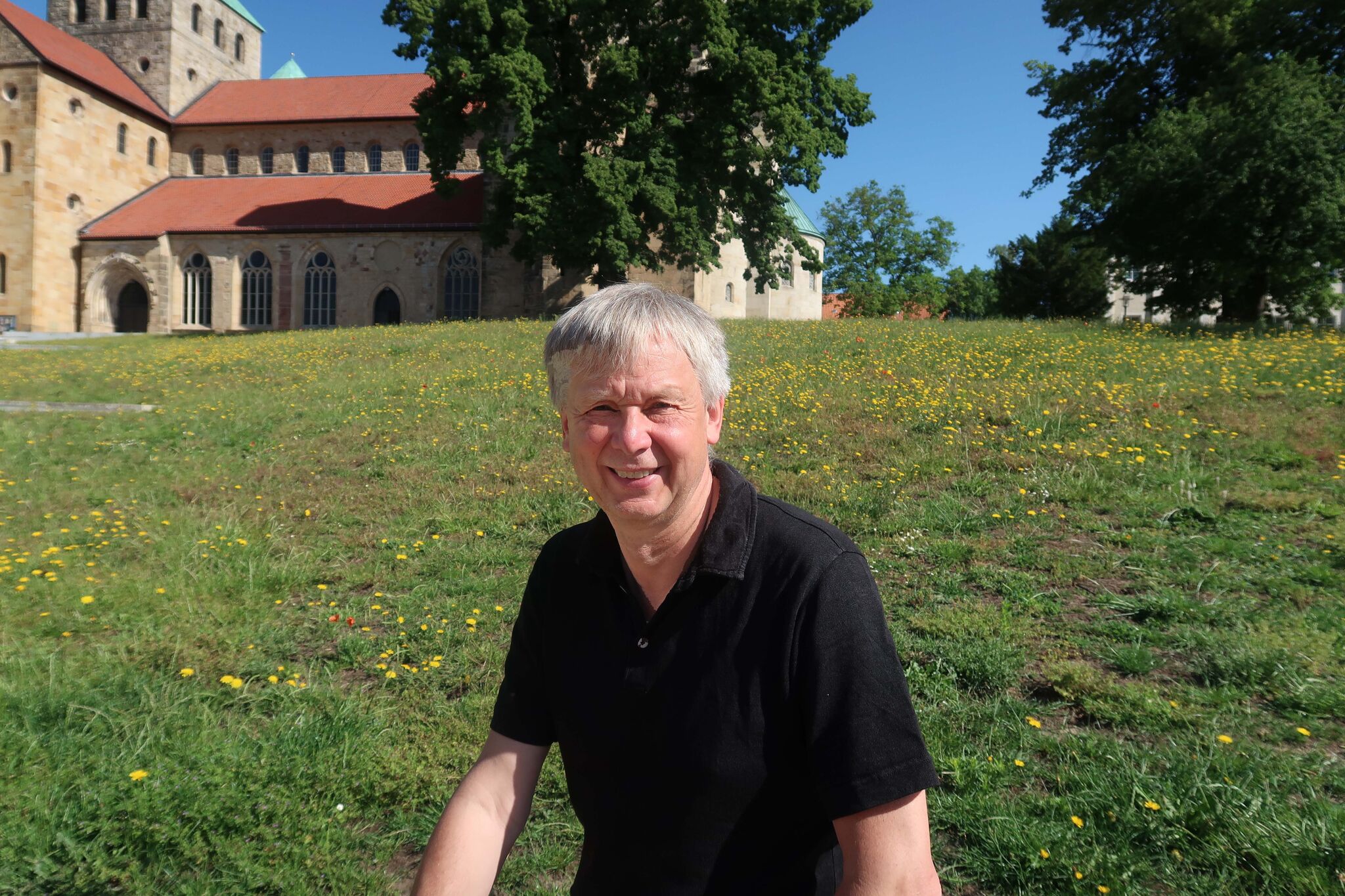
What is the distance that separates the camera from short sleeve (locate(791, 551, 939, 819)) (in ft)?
5.14

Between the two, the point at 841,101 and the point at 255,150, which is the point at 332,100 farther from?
the point at 841,101

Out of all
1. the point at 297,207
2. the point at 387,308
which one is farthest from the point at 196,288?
the point at 387,308

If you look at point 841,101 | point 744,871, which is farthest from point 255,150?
point 744,871

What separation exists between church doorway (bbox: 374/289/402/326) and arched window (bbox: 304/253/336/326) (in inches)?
68.7

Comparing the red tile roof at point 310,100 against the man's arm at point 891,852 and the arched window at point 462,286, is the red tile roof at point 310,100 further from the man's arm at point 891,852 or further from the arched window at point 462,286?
the man's arm at point 891,852

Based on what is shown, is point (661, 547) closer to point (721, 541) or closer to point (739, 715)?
point (721, 541)

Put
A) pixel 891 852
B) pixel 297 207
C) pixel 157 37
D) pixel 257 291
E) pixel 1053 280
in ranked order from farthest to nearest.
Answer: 1. pixel 157 37
2. pixel 297 207
3. pixel 257 291
4. pixel 1053 280
5. pixel 891 852

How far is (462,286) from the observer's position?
35281mm

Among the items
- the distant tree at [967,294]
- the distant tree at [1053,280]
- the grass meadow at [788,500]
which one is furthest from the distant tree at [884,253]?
the grass meadow at [788,500]

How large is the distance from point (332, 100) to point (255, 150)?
4.18m

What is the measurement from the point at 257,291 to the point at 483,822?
129 ft

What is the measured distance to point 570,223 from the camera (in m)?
25.2

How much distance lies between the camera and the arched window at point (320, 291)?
3606cm

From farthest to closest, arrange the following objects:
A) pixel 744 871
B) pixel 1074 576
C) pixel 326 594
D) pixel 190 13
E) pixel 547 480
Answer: pixel 190 13, pixel 547 480, pixel 326 594, pixel 1074 576, pixel 744 871
